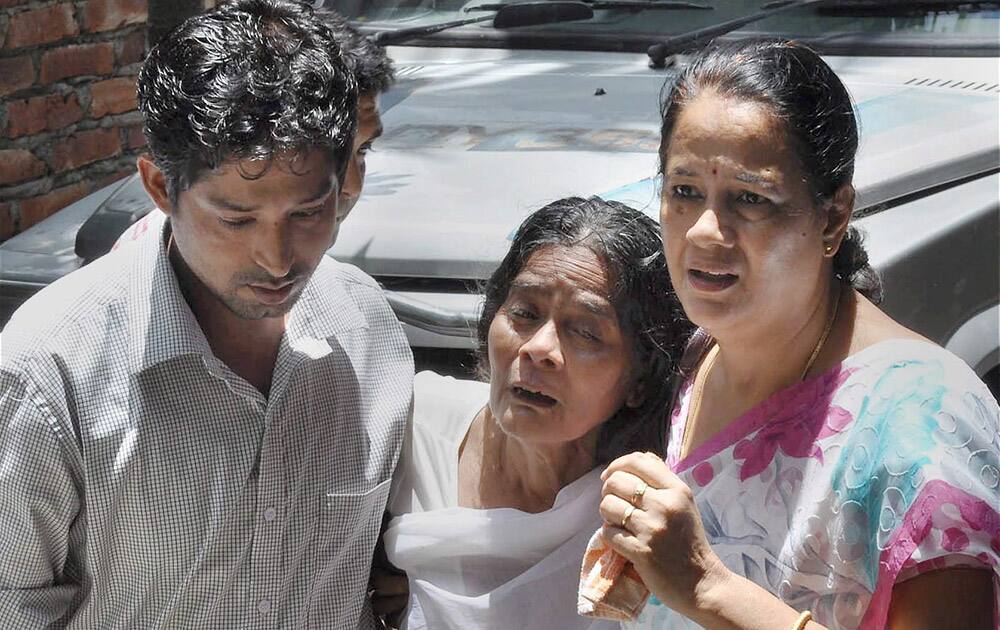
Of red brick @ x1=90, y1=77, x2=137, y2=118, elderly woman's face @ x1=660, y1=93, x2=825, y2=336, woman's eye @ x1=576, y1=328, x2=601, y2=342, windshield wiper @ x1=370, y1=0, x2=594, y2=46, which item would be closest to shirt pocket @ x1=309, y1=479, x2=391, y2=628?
woman's eye @ x1=576, y1=328, x2=601, y2=342

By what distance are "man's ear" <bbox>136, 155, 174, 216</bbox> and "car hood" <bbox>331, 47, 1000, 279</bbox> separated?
0.91 meters

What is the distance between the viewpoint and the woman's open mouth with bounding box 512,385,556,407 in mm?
1909

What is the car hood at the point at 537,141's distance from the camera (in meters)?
2.66

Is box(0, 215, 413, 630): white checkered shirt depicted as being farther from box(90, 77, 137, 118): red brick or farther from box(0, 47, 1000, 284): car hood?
box(90, 77, 137, 118): red brick

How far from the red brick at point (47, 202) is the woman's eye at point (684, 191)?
352 cm

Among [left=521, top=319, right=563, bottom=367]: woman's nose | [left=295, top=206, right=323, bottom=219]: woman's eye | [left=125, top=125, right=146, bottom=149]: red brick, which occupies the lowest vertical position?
[left=125, top=125, right=146, bottom=149]: red brick

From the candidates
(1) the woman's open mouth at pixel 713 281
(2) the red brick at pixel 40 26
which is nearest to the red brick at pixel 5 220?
(2) the red brick at pixel 40 26

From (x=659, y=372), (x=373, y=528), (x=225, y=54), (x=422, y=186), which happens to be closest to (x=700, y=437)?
(x=659, y=372)

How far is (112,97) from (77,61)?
0.75ft

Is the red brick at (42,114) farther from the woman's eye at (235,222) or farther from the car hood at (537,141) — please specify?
the woman's eye at (235,222)

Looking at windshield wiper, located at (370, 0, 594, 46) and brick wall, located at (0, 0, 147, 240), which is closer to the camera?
windshield wiper, located at (370, 0, 594, 46)

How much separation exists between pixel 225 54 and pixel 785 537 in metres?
0.90

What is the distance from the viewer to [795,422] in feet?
5.12

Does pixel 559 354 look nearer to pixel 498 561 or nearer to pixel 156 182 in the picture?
pixel 498 561
